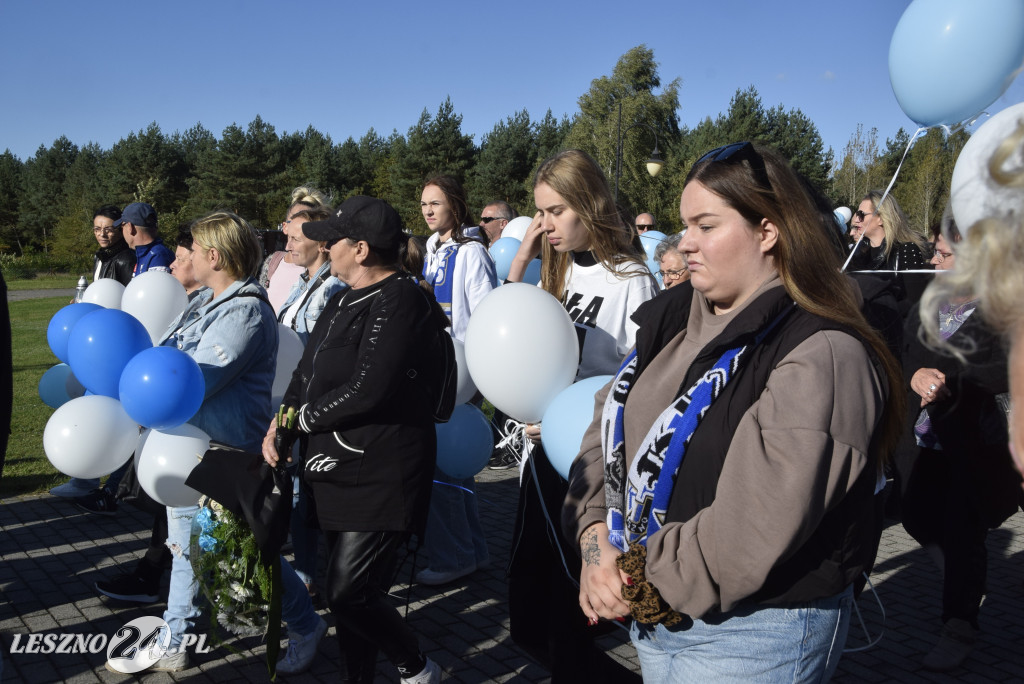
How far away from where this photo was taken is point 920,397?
420 cm

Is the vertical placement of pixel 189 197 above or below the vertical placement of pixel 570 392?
above

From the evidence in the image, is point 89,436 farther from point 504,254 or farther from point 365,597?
point 504,254

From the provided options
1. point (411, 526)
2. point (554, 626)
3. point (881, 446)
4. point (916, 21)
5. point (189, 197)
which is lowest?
point (554, 626)

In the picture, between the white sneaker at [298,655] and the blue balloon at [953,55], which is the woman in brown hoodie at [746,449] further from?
the white sneaker at [298,655]

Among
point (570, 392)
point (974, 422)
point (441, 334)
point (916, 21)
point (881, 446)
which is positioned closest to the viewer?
point (881, 446)

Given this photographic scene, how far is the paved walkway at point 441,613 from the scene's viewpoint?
11.8 feet

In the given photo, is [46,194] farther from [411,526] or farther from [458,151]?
[411,526]

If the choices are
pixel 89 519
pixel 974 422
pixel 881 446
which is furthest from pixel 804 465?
pixel 89 519

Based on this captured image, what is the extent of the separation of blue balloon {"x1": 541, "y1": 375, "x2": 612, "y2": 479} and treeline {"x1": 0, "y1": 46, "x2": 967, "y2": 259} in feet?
90.0

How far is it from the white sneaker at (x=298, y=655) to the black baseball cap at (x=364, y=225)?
185cm

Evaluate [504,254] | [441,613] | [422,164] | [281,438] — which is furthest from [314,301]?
[422,164]

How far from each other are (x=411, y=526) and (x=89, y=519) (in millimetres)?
3730

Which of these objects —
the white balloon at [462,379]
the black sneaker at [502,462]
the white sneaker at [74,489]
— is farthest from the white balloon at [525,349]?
the white sneaker at [74,489]

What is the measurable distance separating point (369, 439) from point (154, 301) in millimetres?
2354
